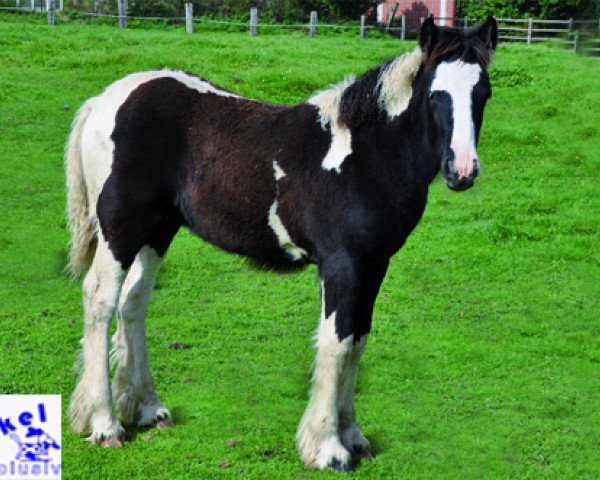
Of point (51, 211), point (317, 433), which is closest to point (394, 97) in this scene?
point (317, 433)

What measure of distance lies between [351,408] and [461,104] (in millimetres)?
2124

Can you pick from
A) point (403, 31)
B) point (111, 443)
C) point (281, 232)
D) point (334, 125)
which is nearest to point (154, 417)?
point (111, 443)

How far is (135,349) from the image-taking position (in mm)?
6445

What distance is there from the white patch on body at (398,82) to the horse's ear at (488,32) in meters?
0.37

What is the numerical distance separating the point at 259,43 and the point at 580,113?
29.8 feet

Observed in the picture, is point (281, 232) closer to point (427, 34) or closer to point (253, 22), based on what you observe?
point (427, 34)

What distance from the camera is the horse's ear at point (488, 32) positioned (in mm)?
5438

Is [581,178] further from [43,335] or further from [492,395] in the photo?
[43,335]

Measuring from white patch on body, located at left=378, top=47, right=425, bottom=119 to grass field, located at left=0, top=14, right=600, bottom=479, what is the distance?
7.48 feet

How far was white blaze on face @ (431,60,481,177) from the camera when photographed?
5160 mm

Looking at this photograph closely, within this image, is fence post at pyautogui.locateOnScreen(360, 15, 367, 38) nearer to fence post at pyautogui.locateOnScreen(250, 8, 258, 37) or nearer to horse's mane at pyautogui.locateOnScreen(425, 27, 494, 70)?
fence post at pyautogui.locateOnScreen(250, 8, 258, 37)

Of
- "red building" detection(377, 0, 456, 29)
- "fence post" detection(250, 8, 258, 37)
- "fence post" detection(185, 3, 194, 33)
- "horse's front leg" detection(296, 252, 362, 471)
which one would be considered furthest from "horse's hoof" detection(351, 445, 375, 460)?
"red building" detection(377, 0, 456, 29)

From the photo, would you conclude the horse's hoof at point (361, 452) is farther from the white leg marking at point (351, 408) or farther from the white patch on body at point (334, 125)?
the white patch on body at point (334, 125)

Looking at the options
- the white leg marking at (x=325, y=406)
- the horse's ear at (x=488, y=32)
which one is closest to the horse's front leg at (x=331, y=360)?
the white leg marking at (x=325, y=406)
